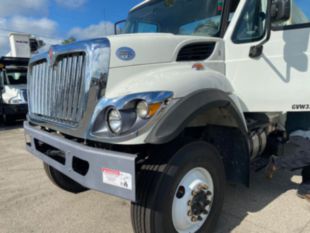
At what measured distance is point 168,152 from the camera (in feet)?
6.97

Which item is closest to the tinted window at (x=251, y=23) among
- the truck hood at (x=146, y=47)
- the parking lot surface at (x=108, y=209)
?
the truck hood at (x=146, y=47)

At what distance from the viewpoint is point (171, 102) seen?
6.50 feet

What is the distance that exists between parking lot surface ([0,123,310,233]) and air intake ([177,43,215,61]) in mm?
1746

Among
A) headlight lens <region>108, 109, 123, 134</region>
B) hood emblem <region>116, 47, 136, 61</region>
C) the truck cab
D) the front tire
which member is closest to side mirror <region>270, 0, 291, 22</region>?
hood emblem <region>116, 47, 136, 61</region>

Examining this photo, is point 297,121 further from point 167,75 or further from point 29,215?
point 29,215

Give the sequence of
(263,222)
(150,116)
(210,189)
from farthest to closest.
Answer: (263,222) < (210,189) < (150,116)

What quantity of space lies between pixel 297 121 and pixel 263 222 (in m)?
2.07

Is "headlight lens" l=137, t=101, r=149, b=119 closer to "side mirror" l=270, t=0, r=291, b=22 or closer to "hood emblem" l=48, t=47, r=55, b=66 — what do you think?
"hood emblem" l=48, t=47, r=55, b=66

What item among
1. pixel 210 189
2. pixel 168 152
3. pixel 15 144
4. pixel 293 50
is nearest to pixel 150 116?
pixel 168 152

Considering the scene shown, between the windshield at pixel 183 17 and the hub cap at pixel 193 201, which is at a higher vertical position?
the windshield at pixel 183 17

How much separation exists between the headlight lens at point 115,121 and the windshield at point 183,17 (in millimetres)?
1611

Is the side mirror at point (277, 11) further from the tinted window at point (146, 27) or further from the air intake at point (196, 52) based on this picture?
the tinted window at point (146, 27)

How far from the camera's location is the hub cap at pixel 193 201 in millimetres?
2264

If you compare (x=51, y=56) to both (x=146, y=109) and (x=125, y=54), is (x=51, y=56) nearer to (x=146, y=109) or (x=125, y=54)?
(x=125, y=54)
